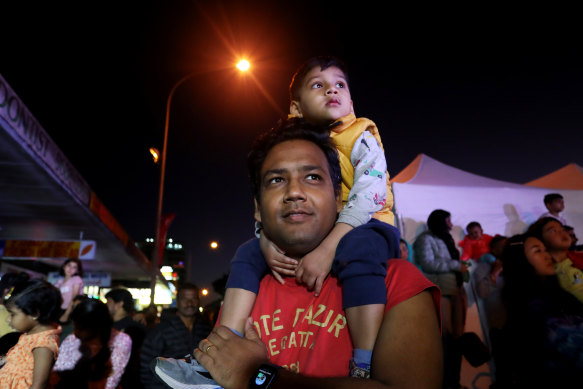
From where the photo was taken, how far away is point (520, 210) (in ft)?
27.6

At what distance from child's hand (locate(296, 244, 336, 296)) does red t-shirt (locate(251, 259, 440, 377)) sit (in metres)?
0.10

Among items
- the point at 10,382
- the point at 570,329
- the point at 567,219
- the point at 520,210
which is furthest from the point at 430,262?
the point at 10,382

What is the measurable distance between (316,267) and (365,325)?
0.36 meters

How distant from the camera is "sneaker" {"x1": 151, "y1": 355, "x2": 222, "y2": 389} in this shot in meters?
1.46

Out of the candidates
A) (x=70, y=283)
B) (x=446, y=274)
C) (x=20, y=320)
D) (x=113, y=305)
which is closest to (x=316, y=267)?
(x=20, y=320)

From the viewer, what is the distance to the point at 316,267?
5.70 ft

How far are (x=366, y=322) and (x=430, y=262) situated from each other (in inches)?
200

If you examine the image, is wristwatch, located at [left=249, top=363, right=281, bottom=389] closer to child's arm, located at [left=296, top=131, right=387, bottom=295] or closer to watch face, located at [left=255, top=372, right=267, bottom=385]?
watch face, located at [left=255, top=372, right=267, bottom=385]

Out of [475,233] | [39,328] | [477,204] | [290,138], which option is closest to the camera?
[290,138]

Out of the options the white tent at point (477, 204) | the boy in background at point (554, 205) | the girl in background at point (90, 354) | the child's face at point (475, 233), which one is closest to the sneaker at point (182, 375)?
the girl in background at point (90, 354)

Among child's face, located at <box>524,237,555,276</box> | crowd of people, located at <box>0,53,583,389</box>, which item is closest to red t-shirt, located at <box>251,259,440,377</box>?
crowd of people, located at <box>0,53,583,389</box>

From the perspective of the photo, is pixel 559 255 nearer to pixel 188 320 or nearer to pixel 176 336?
pixel 176 336

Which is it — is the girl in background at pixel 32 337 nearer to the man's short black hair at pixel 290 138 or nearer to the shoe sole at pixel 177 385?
the shoe sole at pixel 177 385

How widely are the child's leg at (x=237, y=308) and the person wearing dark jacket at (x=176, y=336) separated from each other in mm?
3632
